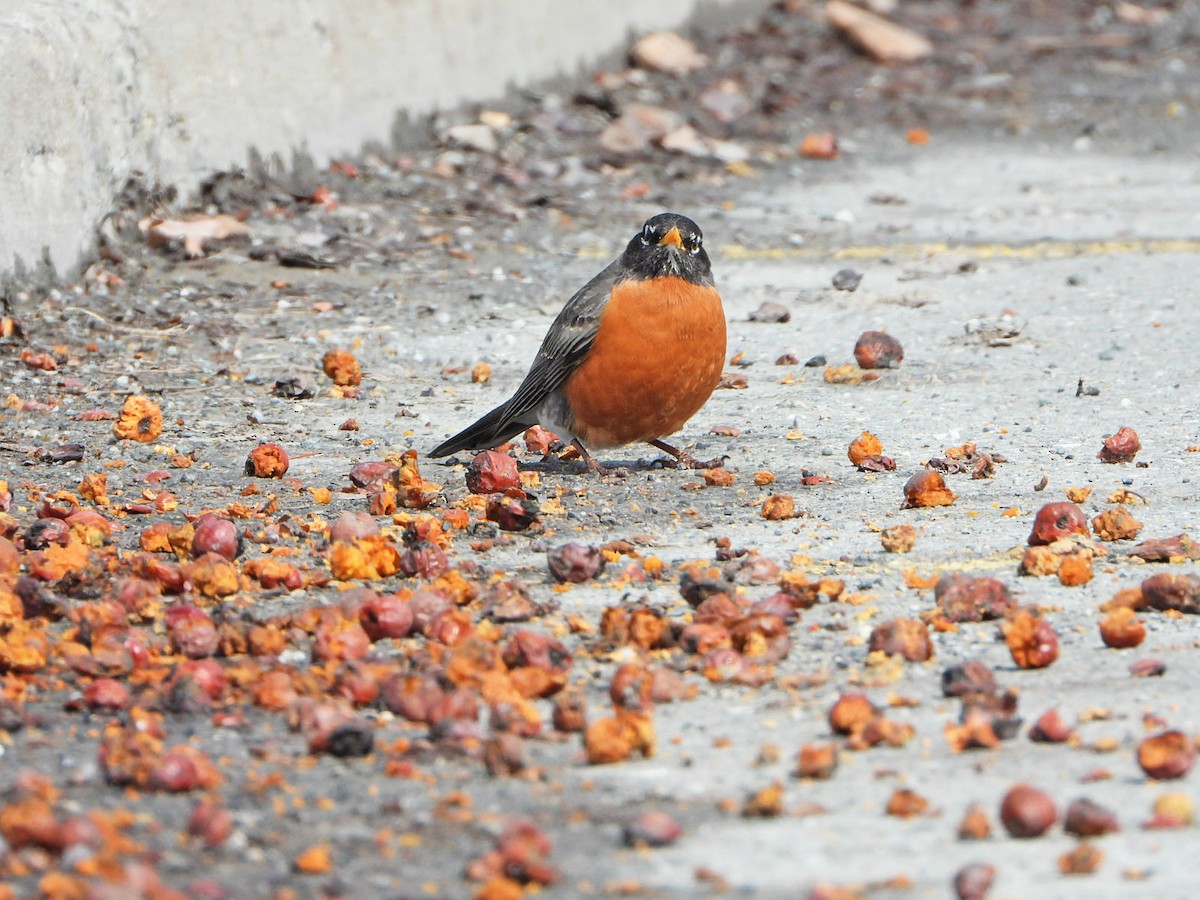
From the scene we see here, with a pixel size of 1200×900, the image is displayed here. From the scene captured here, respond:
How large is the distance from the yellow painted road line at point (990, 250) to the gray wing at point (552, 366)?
3.23m

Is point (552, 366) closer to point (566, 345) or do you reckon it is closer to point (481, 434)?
point (566, 345)

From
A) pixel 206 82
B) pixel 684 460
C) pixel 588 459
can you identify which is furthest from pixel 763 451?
pixel 206 82

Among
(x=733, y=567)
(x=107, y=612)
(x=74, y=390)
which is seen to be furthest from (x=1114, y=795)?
(x=74, y=390)

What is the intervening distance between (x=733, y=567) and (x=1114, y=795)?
1612 millimetres

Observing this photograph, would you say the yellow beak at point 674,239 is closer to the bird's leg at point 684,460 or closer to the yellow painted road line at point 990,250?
the bird's leg at point 684,460

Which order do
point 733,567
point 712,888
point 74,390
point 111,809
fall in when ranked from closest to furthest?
point 712,888 → point 111,809 → point 733,567 → point 74,390

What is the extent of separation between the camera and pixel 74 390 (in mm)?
6977

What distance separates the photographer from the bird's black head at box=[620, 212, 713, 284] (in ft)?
19.5

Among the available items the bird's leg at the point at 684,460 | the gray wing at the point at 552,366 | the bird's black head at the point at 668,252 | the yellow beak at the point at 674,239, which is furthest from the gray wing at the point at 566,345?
the bird's leg at the point at 684,460

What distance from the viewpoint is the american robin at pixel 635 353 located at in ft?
19.2

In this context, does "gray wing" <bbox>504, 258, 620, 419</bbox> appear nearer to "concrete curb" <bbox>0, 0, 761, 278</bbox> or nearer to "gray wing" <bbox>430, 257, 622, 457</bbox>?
"gray wing" <bbox>430, 257, 622, 457</bbox>

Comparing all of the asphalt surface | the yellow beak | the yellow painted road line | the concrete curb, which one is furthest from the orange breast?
the yellow painted road line

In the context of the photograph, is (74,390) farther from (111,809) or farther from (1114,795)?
(1114,795)

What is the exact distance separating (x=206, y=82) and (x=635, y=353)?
4.19 meters
